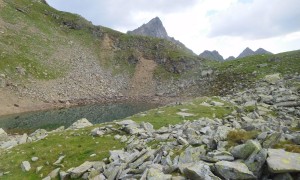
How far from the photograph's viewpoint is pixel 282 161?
15031mm

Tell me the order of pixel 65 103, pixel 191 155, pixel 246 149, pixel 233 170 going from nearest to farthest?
pixel 233 170 < pixel 246 149 < pixel 191 155 < pixel 65 103

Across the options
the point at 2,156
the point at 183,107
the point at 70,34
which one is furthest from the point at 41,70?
the point at 2,156

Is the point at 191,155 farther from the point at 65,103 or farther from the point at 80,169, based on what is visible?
the point at 65,103

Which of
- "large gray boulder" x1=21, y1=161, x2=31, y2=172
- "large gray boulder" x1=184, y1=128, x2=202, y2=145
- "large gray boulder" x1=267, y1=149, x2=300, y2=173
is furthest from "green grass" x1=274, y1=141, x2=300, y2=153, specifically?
"large gray boulder" x1=21, y1=161, x2=31, y2=172

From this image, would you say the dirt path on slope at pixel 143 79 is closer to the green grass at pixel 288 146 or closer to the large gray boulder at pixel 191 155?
the large gray boulder at pixel 191 155

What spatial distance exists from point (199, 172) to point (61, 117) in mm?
63899

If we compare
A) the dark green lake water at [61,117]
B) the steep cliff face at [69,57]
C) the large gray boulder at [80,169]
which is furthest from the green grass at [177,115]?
the steep cliff face at [69,57]

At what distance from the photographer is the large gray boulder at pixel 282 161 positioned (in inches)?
571

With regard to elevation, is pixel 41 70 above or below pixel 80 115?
above

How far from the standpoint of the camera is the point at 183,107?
1864 inches

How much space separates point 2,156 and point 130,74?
99.2 m

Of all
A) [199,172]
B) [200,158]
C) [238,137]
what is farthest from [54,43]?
[199,172]

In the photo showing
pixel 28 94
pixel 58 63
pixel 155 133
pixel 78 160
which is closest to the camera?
pixel 78 160

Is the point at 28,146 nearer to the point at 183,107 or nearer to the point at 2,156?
the point at 2,156
